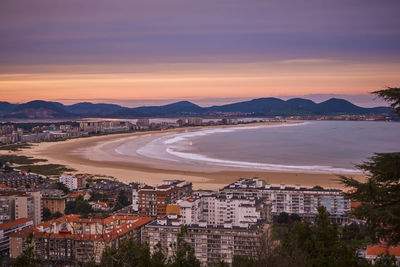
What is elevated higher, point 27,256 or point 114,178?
point 27,256

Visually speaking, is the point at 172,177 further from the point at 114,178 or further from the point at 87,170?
the point at 87,170

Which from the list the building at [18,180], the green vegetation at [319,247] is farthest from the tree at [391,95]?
the building at [18,180]

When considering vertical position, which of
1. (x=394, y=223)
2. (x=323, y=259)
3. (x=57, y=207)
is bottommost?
(x=57, y=207)

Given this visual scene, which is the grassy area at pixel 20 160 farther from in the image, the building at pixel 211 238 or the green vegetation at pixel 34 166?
the building at pixel 211 238

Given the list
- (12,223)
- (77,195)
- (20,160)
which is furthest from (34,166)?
(12,223)

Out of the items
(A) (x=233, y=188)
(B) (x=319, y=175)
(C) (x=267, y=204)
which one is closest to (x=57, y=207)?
(A) (x=233, y=188)
